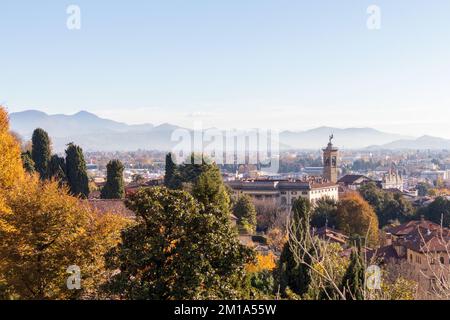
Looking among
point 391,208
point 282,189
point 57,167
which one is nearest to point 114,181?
point 57,167

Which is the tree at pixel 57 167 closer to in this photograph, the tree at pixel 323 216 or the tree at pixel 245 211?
the tree at pixel 245 211

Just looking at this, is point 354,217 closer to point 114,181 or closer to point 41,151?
point 114,181

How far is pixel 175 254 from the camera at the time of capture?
8.35m

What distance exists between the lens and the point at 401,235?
28422 millimetres

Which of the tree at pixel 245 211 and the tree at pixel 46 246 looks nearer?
the tree at pixel 46 246

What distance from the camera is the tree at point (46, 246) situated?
9.53 m

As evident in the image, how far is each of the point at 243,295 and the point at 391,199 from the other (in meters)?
34.2

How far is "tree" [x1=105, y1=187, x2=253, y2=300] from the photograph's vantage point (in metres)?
8.02

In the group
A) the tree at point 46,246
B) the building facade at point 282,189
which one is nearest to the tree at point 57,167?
the tree at point 46,246

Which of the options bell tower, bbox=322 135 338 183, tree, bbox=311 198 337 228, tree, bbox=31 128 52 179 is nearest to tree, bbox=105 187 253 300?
tree, bbox=31 128 52 179

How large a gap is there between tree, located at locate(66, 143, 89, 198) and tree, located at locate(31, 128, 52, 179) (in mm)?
1802

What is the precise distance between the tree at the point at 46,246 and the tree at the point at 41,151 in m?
22.5
